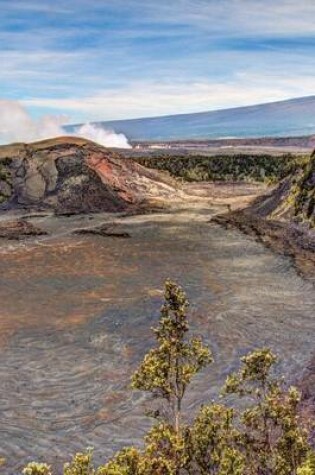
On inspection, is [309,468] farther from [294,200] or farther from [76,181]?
[76,181]

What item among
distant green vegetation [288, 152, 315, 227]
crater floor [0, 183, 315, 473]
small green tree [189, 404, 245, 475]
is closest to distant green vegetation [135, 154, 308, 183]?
distant green vegetation [288, 152, 315, 227]

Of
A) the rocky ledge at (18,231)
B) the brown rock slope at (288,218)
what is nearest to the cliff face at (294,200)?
the brown rock slope at (288,218)

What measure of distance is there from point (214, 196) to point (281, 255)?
124ft

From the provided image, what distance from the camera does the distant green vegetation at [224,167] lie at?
337 feet

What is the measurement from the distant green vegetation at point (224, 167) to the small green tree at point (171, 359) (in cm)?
8501

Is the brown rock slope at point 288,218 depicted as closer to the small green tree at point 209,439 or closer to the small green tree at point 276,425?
the small green tree at point 276,425

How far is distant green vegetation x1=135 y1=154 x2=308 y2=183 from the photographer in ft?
337

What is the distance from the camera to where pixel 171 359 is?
11000 mm

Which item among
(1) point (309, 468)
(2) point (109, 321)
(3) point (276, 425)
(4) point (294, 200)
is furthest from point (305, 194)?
(1) point (309, 468)

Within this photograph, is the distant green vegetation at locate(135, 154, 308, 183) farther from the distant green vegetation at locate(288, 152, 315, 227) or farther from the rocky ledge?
the rocky ledge

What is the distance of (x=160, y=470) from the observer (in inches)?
356

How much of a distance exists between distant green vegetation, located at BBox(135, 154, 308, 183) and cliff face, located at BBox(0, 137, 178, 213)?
22.2m

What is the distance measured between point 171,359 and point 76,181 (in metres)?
62.9

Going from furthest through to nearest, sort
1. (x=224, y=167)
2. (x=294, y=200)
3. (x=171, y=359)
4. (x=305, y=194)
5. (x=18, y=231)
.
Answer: (x=224, y=167), (x=294, y=200), (x=18, y=231), (x=305, y=194), (x=171, y=359)
